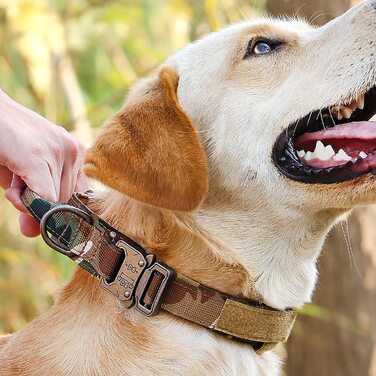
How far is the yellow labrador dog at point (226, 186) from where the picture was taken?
2881 mm

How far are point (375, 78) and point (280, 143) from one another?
40 centimetres

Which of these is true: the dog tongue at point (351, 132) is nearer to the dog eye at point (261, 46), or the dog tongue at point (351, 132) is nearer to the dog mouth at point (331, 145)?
the dog mouth at point (331, 145)

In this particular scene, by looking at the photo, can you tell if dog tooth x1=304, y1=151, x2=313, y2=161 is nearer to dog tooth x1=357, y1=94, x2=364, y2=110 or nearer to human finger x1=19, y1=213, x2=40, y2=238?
dog tooth x1=357, y1=94, x2=364, y2=110

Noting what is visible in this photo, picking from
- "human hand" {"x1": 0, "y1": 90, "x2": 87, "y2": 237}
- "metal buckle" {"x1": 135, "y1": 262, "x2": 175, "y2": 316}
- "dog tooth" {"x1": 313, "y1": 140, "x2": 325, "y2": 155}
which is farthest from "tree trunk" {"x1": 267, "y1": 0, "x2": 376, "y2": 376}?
"metal buckle" {"x1": 135, "y1": 262, "x2": 175, "y2": 316}

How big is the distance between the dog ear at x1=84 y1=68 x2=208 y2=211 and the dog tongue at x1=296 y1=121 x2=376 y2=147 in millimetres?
428

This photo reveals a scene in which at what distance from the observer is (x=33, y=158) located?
3.13 meters

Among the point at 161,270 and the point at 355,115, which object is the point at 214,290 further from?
the point at 355,115

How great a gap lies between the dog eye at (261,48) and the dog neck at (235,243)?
609 mm

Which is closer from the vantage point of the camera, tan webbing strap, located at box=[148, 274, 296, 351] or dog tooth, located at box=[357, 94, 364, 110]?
tan webbing strap, located at box=[148, 274, 296, 351]

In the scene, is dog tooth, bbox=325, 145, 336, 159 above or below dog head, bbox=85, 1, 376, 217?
below

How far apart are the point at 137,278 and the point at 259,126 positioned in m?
0.73

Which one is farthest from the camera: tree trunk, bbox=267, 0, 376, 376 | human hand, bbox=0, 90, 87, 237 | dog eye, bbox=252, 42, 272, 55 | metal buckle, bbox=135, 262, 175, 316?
tree trunk, bbox=267, 0, 376, 376

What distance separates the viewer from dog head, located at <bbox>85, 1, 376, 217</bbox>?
2914 mm

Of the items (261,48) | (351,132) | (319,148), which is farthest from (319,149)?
(261,48)
